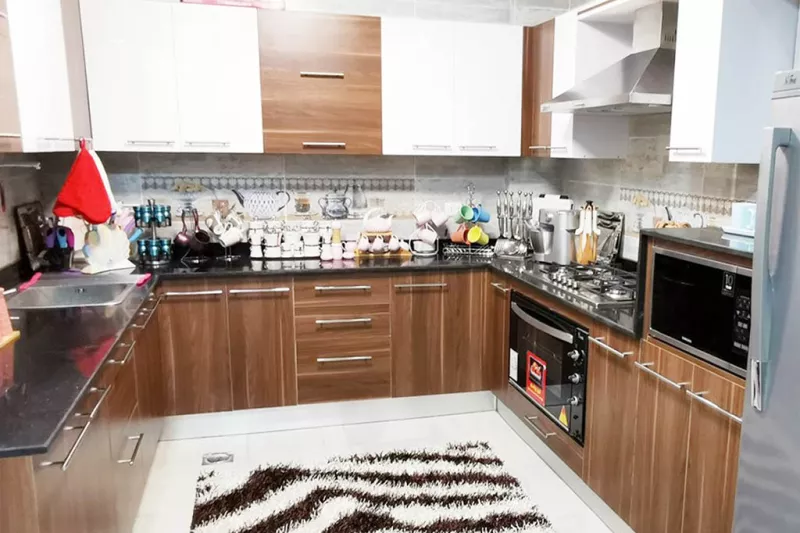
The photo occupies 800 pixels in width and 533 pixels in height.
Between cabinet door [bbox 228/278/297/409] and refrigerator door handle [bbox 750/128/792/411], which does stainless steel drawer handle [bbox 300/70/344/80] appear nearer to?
cabinet door [bbox 228/278/297/409]

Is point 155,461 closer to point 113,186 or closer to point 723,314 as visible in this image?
point 113,186

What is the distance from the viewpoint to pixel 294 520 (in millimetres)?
2434

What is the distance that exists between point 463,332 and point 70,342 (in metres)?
1.96

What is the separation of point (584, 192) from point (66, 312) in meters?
2.69

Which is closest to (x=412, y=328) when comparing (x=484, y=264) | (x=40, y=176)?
(x=484, y=264)

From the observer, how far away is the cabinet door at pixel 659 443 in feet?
6.44

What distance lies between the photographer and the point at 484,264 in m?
3.30

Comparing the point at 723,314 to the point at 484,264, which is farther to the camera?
the point at 484,264

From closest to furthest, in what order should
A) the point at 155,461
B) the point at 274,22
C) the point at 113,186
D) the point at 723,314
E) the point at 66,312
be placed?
the point at 723,314 < the point at 66,312 < the point at 155,461 < the point at 274,22 < the point at 113,186

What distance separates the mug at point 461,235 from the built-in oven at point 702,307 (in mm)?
1520

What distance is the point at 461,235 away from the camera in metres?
3.52

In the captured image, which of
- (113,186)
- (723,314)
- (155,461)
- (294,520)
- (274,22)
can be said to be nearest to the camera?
(723,314)

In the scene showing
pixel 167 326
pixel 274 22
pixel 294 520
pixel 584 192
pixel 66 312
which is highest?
pixel 274 22

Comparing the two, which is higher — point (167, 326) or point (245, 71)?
point (245, 71)
